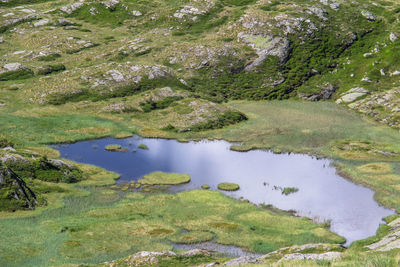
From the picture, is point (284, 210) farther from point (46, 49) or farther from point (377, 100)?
point (46, 49)

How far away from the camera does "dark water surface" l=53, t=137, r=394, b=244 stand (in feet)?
182

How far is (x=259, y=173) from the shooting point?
69.6 metres

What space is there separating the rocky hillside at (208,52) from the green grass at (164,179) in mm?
29978

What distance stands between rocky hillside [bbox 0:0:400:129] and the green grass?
29978 mm

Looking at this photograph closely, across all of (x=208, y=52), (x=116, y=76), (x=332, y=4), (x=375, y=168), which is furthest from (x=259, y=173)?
(x=332, y=4)

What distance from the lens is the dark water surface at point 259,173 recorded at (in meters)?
55.5

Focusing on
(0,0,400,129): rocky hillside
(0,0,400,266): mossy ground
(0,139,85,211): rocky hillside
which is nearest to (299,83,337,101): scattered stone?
(0,0,400,129): rocky hillside

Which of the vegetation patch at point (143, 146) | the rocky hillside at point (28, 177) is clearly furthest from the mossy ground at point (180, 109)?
the vegetation patch at point (143, 146)

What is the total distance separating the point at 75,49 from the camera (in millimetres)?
135000

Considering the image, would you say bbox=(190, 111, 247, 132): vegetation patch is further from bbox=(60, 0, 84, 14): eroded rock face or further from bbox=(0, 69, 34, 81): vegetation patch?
bbox=(60, 0, 84, 14): eroded rock face

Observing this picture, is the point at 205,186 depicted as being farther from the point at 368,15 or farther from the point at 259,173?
the point at 368,15

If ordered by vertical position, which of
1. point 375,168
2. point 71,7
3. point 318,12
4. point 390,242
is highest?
point 318,12

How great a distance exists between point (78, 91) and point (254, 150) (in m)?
49.0

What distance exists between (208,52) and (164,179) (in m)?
71.8
